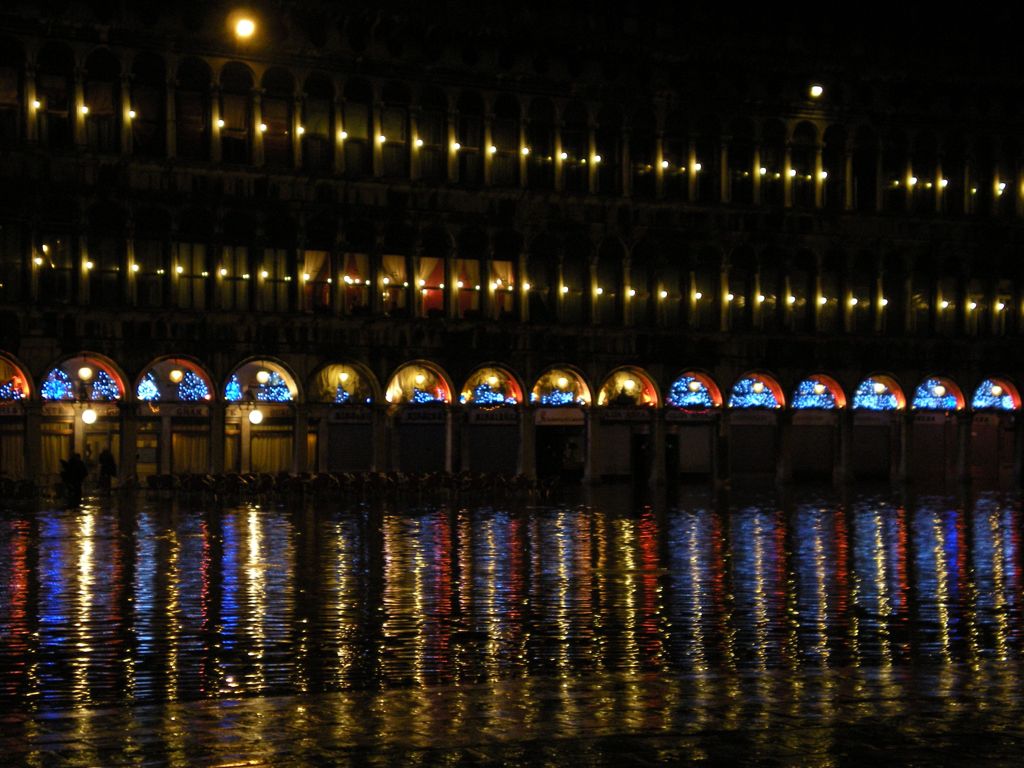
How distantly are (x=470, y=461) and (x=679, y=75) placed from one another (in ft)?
47.0

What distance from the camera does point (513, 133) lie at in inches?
2004

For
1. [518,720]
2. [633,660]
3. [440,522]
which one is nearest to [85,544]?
[440,522]

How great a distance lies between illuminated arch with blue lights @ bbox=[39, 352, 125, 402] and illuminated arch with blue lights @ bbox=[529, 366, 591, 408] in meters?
12.9

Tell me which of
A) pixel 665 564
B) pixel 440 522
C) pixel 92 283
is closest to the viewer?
pixel 665 564

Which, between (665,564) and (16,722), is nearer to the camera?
(16,722)

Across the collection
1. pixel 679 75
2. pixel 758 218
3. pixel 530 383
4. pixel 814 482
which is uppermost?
pixel 679 75

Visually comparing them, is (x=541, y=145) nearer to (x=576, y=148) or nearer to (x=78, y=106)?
(x=576, y=148)

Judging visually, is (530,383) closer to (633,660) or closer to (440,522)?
(440,522)

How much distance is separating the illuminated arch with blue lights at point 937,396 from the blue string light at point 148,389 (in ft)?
84.0

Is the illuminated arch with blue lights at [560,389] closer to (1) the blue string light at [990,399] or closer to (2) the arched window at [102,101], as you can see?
(1) the blue string light at [990,399]

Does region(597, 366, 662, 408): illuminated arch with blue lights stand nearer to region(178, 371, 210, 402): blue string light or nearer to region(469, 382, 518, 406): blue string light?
region(469, 382, 518, 406): blue string light

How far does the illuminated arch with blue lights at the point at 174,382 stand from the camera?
45.9 m

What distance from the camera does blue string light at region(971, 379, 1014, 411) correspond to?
56500 millimetres

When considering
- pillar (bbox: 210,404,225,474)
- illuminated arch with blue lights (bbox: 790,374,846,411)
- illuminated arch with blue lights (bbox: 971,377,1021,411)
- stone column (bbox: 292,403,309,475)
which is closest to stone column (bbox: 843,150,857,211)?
illuminated arch with blue lights (bbox: 790,374,846,411)
